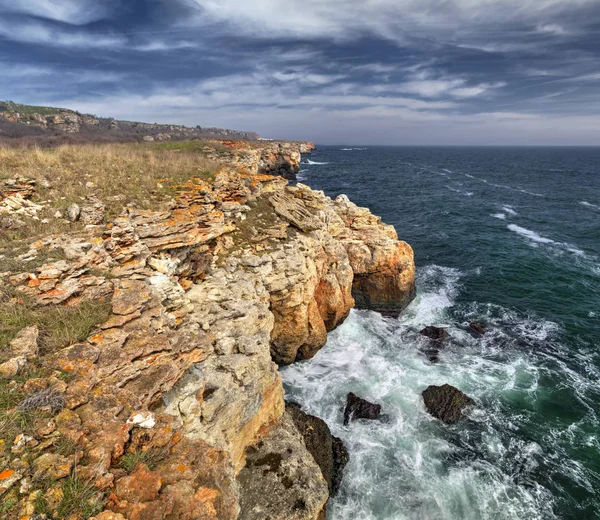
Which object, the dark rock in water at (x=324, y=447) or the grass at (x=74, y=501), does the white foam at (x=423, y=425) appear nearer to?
the dark rock in water at (x=324, y=447)

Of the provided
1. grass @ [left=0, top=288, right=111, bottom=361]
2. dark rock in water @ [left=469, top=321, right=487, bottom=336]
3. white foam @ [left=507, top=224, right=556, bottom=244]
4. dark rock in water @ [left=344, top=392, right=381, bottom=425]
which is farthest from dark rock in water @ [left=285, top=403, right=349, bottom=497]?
white foam @ [left=507, top=224, right=556, bottom=244]

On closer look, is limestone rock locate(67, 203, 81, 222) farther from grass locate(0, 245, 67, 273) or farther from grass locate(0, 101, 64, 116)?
grass locate(0, 101, 64, 116)

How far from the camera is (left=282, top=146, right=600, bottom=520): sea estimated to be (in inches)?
475

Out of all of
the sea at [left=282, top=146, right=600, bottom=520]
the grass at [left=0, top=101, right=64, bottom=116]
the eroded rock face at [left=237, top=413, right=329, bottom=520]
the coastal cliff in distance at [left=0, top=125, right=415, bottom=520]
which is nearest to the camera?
the coastal cliff in distance at [left=0, top=125, right=415, bottom=520]

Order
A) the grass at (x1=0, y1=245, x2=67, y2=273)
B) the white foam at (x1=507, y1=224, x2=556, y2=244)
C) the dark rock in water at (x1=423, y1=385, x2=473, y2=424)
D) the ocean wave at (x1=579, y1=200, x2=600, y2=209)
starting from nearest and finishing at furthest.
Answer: the grass at (x1=0, y1=245, x2=67, y2=273)
the dark rock in water at (x1=423, y1=385, x2=473, y2=424)
the white foam at (x1=507, y1=224, x2=556, y2=244)
the ocean wave at (x1=579, y1=200, x2=600, y2=209)

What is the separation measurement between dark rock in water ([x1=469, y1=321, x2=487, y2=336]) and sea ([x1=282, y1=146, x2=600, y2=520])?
442mm

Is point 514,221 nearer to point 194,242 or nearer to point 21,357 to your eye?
point 194,242

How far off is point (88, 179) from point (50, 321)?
11490mm

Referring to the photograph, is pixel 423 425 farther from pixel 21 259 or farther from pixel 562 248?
pixel 562 248

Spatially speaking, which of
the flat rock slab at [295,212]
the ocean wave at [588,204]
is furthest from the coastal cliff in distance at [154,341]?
the ocean wave at [588,204]

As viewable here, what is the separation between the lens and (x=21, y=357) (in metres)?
6.37

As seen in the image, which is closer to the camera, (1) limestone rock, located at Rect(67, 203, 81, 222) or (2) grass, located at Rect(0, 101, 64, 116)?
(1) limestone rock, located at Rect(67, 203, 81, 222)

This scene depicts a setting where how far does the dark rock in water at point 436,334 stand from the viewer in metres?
21.3

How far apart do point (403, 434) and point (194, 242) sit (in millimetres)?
12948
